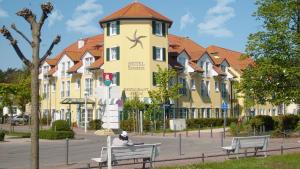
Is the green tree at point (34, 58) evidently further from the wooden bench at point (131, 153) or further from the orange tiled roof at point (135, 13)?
the orange tiled roof at point (135, 13)

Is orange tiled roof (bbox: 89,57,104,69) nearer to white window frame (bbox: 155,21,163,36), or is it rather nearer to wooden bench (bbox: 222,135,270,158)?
white window frame (bbox: 155,21,163,36)

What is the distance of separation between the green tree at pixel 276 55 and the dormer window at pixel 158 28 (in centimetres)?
2130

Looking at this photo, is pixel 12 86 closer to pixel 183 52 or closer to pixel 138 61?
pixel 138 61

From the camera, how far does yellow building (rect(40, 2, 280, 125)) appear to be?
57625 mm

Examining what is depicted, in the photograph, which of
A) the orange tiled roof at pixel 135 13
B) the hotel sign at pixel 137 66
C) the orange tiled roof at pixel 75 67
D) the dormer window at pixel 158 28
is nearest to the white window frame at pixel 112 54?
the hotel sign at pixel 137 66

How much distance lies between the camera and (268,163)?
18.1 m

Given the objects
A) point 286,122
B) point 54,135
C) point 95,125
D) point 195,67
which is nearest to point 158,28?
point 195,67

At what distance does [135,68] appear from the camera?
57656mm

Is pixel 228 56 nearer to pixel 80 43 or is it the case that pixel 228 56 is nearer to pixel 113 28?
pixel 80 43

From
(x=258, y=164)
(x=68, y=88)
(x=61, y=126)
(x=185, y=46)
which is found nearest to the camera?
(x=258, y=164)

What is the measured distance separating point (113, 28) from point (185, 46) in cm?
1738

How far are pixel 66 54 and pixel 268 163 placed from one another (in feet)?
171

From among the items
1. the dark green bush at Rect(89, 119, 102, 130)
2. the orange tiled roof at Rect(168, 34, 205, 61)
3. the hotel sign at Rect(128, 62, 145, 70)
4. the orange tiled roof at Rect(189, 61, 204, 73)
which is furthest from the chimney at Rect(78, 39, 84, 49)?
the dark green bush at Rect(89, 119, 102, 130)

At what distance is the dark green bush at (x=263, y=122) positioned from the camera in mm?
44500
